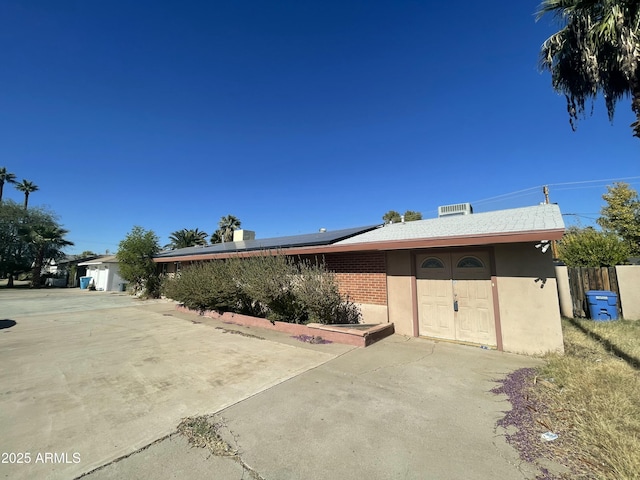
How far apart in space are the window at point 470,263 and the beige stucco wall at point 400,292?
128cm

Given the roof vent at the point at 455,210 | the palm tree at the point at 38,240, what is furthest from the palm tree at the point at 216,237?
the roof vent at the point at 455,210

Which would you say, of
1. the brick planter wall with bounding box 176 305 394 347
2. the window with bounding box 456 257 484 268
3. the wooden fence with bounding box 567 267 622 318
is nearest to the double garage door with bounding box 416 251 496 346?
the window with bounding box 456 257 484 268

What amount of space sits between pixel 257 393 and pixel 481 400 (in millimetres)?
3305

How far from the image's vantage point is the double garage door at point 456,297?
679 centimetres

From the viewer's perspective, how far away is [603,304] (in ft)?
28.6

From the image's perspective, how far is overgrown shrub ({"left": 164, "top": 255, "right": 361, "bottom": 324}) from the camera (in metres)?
8.00

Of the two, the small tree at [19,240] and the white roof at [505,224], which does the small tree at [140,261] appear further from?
the small tree at [19,240]

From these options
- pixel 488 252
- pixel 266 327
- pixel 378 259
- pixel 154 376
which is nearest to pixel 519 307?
pixel 488 252

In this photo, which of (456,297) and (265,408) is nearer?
(265,408)

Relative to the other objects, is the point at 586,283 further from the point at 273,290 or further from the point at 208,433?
the point at 208,433

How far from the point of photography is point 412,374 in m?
5.15

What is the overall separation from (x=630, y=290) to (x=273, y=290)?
11.0 meters

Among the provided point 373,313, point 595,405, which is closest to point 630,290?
point 373,313

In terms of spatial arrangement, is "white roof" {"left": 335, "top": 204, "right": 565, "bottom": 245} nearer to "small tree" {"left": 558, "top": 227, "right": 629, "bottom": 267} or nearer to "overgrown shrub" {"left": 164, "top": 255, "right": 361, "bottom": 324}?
"overgrown shrub" {"left": 164, "top": 255, "right": 361, "bottom": 324}
